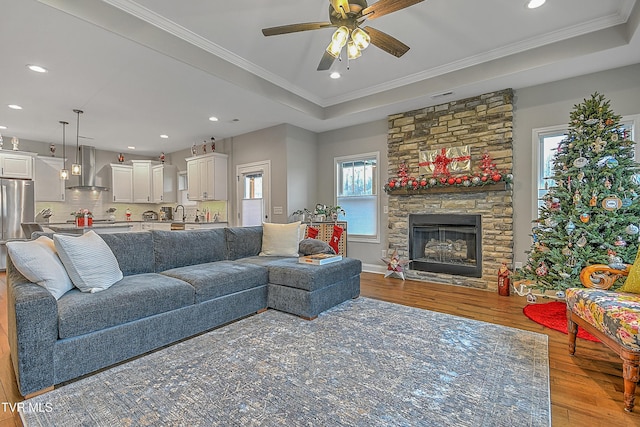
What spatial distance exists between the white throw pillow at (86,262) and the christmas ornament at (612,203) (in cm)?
450

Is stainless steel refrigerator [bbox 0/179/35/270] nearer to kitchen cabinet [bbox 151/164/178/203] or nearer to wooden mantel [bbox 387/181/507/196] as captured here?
kitchen cabinet [bbox 151/164/178/203]

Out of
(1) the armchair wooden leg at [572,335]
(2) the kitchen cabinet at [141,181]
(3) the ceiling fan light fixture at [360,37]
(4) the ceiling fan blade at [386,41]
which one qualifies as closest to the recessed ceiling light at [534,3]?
(4) the ceiling fan blade at [386,41]

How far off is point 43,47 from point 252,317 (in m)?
3.37

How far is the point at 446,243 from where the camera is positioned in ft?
15.4

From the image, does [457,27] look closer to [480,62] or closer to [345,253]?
[480,62]

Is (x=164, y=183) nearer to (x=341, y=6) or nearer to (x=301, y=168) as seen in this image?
(x=301, y=168)

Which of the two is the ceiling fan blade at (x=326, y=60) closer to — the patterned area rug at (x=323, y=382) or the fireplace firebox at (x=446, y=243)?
the patterned area rug at (x=323, y=382)

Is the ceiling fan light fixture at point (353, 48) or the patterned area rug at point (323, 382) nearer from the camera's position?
the patterned area rug at point (323, 382)

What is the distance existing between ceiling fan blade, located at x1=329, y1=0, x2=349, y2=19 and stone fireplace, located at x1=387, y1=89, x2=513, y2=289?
2.93m

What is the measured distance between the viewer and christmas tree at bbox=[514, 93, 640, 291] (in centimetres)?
288

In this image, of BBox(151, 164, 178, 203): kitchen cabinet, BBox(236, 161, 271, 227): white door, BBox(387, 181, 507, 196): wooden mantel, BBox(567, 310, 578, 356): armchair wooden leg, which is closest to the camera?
BBox(567, 310, 578, 356): armchair wooden leg

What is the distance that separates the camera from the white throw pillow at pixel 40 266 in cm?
190

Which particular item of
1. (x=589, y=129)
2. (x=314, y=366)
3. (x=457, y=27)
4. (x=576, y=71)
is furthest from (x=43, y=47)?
(x=576, y=71)

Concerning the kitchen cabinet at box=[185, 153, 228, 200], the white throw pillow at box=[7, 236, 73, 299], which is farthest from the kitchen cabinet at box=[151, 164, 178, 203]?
the white throw pillow at box=[7, 236, 73, 299]
